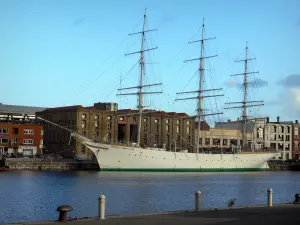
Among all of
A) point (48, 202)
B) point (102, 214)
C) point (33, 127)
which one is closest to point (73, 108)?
point (33, 127)

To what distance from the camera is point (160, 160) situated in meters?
108

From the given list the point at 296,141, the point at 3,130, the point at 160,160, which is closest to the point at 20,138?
the point at 3,130

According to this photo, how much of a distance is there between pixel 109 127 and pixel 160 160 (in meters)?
33.6

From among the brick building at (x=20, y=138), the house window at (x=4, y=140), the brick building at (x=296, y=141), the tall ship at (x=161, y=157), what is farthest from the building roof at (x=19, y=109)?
the brick building at (x=296, y=141)

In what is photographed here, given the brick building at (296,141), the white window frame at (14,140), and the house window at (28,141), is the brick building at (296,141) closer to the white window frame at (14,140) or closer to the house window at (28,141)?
the house window at (28,141)

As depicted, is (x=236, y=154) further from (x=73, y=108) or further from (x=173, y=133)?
(x=73, y=108)

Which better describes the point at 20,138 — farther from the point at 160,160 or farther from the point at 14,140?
the point at 160,160

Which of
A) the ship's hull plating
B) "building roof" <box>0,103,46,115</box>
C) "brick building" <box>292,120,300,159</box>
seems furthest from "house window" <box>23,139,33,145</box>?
"brick building" <box>292,120,300,159</box>

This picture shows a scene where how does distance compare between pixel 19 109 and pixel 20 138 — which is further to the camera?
pixel 19 109

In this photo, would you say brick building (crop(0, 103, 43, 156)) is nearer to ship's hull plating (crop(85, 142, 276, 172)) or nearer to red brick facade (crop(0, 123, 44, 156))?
red brick facade (crop(0, 123, 44, 156))

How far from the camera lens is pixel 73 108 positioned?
13375cm

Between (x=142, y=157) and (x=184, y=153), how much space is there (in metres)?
13.5

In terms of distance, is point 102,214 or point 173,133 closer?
point 102,214

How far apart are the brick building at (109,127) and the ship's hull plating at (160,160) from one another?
26.8 feet
